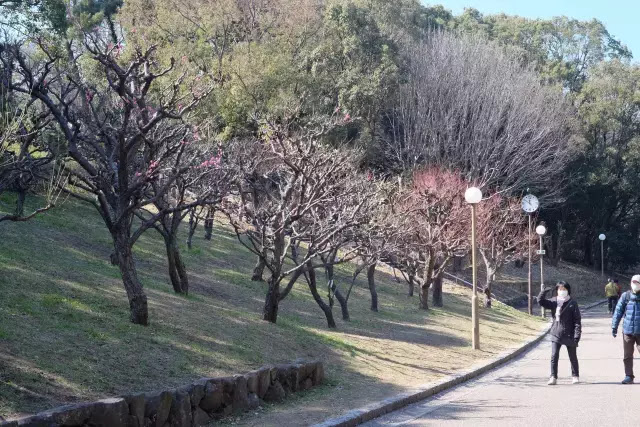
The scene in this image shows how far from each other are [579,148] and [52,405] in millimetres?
48086

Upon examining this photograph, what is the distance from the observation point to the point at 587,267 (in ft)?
203

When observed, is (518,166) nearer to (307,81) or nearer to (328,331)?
(307,81)

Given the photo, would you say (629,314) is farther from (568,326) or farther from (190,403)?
(190,403)

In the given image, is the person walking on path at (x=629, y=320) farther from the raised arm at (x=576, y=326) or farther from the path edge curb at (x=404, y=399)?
the path edge curb at (x=404, y=399)

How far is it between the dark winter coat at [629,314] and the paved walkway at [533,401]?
38.6 inches

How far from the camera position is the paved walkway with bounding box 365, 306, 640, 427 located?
10.8 m

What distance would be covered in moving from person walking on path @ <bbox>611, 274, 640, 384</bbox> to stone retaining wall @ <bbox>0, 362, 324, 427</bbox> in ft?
18.3

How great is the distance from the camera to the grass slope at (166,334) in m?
9.62

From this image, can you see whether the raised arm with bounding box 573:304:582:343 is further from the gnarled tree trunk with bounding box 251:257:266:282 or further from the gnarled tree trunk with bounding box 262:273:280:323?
the gnarled tree trunk with bounding box 251:257:266:282

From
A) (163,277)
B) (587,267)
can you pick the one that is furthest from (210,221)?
(587,267)

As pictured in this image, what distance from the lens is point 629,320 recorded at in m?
14.2

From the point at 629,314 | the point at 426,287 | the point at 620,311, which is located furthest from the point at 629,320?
the point at 426,287

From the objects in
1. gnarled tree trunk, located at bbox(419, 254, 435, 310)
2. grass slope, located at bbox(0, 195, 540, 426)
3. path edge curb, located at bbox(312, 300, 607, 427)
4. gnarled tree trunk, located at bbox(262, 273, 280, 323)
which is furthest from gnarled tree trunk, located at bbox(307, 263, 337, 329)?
gnarled tree trunk, located at bbox(419, 254, 435, 310)

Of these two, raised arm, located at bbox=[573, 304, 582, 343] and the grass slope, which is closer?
the grass slope
